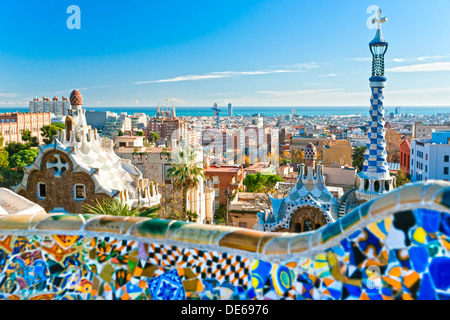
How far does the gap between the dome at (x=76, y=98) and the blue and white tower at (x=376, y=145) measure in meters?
11.4

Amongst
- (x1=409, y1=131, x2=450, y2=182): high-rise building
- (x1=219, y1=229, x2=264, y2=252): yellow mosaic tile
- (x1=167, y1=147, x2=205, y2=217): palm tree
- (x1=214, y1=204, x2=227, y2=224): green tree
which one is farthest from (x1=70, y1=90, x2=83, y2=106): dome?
(x1=409, y1=131, x2=450, y2=182): high-rise building

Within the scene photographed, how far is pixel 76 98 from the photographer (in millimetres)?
19000

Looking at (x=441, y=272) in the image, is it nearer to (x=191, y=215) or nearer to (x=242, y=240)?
(x=242, y=240)

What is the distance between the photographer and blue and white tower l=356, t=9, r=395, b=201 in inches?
521

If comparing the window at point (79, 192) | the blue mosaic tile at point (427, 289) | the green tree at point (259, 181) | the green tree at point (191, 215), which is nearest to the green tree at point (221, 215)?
the green tree at point (259, 181)

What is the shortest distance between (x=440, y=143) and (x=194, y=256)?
42460 millimetres

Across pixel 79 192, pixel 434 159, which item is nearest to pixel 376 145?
pixel 79 192

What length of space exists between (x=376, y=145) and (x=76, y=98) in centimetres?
Answer: 1192

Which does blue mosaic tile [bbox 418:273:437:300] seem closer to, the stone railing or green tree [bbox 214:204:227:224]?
the stone railing

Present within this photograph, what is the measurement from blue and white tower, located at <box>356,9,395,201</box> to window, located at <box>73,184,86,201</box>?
9214 mm
